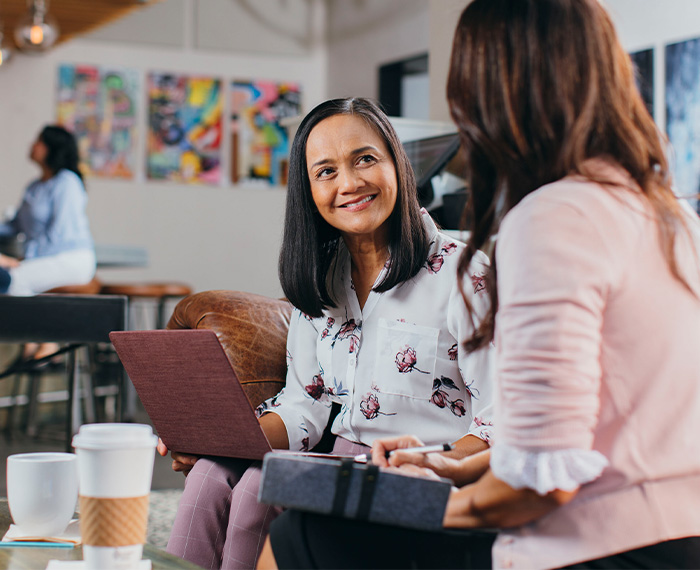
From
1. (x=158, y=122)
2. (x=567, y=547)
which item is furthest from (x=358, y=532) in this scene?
(x=158, y=122)

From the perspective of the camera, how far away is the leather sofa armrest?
1734 mm

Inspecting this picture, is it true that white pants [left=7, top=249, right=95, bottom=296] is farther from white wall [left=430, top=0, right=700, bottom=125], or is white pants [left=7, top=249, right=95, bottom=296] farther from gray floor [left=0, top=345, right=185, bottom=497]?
white wall [left=430, top=0, right=700, bottom=125]

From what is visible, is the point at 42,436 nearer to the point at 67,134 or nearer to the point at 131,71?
the point at 67,134

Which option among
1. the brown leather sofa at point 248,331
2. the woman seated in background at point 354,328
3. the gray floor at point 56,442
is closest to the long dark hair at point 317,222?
the woman seated in background at point 354,328

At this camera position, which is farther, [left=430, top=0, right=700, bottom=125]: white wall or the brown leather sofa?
[left=430, top=0, right=700, bottom=125]: white wall

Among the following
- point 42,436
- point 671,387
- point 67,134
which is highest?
point 67,134

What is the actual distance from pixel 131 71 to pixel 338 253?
5.83m

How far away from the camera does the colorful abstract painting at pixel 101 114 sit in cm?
681

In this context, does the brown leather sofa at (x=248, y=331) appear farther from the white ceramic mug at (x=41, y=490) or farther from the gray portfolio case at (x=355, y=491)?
the gray portfolio case at (x=355, y=491)

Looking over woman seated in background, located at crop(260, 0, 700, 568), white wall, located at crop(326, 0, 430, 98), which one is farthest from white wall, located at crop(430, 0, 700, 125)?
white wall, located at crop(326, 0, 430, 98)

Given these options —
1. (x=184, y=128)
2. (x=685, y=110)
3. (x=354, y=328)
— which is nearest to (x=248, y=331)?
(x=354, y=328)

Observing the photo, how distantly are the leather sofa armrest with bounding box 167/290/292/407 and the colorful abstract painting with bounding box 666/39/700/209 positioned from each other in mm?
2119

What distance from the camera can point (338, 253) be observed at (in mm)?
1698

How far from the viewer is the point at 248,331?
176 cm
